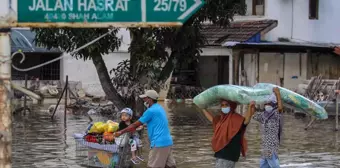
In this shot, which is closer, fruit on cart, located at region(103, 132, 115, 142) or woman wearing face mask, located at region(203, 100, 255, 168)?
woman wearing face mask, located at region(203, 100, 255, 168)

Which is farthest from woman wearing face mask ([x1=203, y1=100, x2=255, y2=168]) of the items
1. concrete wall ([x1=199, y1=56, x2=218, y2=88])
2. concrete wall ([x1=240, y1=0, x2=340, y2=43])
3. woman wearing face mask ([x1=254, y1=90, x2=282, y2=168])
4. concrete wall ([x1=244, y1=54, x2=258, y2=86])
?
concrete wall ([x1=199, y1=56, x2=218, y2=88])

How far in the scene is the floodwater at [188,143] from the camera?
1305 cm

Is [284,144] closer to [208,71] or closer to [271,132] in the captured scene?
[271,132]

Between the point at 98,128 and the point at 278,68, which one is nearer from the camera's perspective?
the point at 98,128

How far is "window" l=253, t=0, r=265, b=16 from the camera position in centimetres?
3077

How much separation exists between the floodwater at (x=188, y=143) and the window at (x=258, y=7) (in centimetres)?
900

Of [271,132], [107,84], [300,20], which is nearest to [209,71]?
[300,20]

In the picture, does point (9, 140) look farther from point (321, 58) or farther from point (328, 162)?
point (321, 58)

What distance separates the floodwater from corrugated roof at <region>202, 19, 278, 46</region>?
6.92 m

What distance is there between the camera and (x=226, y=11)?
37.0 ft

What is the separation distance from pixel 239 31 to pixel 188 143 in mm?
14587

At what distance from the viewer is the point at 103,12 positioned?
558 centimetres

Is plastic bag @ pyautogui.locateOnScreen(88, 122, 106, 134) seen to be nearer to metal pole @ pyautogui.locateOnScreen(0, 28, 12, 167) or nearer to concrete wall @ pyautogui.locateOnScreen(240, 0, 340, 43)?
metal pole @ pyautogui.locateOnScreen(0, 28, 12, 167)

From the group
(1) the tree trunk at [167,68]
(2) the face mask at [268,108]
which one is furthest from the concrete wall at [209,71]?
(2) the face mask at [268,108]
